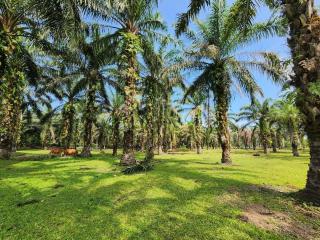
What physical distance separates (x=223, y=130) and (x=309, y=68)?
36.9 ft

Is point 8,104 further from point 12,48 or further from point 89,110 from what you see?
point 89,110

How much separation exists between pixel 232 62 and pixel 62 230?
15.8 metres

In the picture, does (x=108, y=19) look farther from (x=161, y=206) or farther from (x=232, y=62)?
(x=161, y=206)

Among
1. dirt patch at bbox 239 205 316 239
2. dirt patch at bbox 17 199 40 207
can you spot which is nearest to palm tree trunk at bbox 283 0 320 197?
dirt patch at bbox 239 205 316 239

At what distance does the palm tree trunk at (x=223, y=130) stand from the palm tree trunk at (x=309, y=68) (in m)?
10.4

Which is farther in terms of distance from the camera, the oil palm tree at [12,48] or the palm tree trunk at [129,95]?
the palm tree trunk at [129,95]

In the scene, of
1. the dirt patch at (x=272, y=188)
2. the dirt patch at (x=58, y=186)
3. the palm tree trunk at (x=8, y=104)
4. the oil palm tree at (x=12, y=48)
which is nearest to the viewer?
the dirt patch at (x=272, y=188)

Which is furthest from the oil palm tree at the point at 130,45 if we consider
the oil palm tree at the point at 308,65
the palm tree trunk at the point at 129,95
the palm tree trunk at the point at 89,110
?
the oil palm tree at the point at 308,65

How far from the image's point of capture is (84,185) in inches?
425

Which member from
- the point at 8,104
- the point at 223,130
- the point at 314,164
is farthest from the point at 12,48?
the point at 314,164

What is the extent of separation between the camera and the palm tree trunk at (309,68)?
8.26 metres

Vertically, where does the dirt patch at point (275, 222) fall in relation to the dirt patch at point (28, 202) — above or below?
below

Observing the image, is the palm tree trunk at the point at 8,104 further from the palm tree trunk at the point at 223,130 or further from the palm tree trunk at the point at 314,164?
the palm tree trunk at the point at 314,164

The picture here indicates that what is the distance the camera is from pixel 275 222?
6961mm
